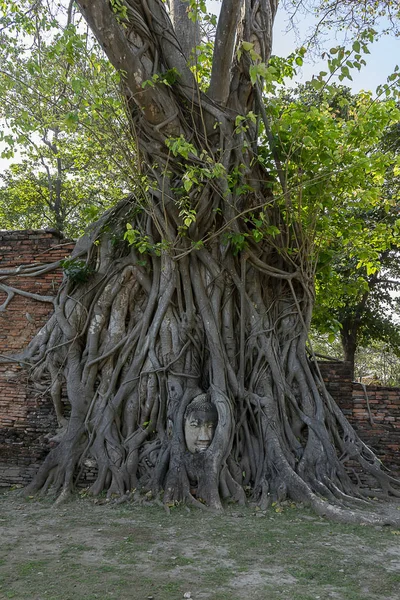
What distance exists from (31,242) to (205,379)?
2.99 m

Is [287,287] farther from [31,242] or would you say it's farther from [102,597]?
[102,597]

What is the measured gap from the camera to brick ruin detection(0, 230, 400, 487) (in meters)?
6.49

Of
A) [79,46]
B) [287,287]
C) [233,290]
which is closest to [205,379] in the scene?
[233,290]

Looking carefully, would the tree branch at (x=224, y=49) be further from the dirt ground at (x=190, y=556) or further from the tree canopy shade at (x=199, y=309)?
the dirt ground at (x=190, y=556)

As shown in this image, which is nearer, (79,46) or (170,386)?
(79,46)

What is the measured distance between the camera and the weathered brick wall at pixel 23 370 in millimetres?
6461

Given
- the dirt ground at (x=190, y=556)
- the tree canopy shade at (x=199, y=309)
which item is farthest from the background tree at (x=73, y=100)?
the dirt ground at (x=190, y=556)

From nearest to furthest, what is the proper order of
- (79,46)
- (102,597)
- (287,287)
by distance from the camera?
1. (102,597)
2. (79,46)
3. (287,287)

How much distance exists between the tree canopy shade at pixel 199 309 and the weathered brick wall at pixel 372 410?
22.9 inches

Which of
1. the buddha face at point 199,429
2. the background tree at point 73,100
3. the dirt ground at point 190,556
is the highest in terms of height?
the background tree at point 73,100

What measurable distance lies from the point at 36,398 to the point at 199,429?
87.1 inches

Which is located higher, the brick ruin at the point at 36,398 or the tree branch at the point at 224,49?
the tree branch at the point at 224,49

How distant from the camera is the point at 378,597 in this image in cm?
298

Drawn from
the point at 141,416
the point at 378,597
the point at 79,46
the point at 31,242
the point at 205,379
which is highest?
the point at 79,46
